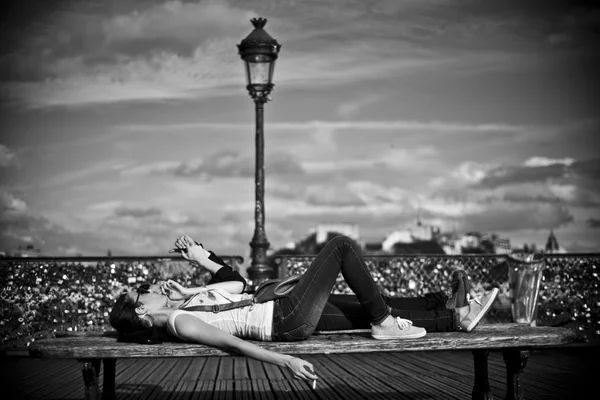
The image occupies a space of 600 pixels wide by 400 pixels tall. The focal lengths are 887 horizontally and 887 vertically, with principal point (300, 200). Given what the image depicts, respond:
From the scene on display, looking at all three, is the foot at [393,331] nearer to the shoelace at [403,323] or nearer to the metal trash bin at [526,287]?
the shoelace at [403,323]

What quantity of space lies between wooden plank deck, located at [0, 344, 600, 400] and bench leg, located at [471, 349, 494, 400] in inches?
26.8

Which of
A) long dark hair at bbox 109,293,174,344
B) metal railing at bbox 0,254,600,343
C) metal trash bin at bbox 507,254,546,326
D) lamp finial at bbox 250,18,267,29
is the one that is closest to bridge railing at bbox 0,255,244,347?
metal railing at bbox 0,254,600,343

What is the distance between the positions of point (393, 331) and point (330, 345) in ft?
1.58

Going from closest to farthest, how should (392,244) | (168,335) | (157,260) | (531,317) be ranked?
(168,335) < (531,317) < (157,260) < (392,244)

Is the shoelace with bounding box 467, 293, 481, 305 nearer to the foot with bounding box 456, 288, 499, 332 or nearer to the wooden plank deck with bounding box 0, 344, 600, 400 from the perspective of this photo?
the foot with bounding box 456, 288, 499, 332

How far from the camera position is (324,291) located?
20.2ft

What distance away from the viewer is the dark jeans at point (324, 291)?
6.11m

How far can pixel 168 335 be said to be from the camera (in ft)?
20.0

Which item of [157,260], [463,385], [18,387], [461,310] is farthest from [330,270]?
[157,260]

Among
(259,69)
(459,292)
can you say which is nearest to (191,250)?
(459,292)

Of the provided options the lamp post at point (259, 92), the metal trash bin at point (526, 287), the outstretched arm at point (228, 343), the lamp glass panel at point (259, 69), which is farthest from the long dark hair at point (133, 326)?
the metal trash bin at point (526, 287)

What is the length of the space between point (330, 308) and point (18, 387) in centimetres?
393

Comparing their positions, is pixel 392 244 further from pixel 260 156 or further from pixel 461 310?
pixel 461 310

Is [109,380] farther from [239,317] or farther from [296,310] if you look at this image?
[296,310]
